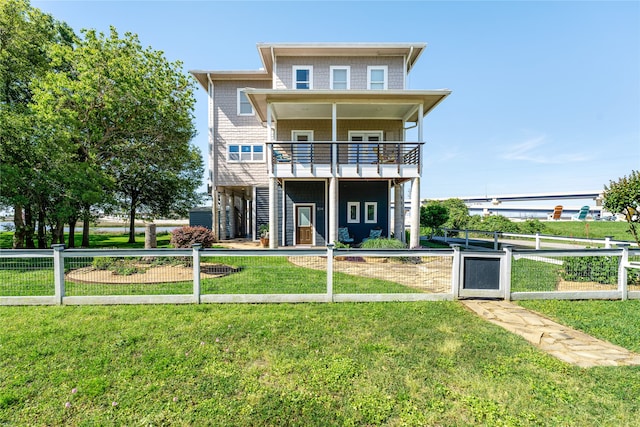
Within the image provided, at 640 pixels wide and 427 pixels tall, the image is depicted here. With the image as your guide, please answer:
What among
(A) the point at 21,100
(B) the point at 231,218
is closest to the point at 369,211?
(B) the point at 231,218

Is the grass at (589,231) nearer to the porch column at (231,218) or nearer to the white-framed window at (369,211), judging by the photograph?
the white-framed window at (369,211)

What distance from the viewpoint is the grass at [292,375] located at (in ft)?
7.89

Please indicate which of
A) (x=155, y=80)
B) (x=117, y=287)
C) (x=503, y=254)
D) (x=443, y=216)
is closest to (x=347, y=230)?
(x=443, y=216)

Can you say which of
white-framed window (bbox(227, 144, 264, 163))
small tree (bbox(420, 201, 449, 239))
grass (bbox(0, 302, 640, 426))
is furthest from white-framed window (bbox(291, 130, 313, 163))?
small tree (bbox(420, 201, 449, 239))

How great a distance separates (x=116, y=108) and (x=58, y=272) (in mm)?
10106

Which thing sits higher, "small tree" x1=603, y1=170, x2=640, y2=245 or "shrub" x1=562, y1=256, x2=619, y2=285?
"small tree" x1=603, y1=170, x2=640, y2=245

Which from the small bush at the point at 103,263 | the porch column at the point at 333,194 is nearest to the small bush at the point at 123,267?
the small bush at the point at 103,263

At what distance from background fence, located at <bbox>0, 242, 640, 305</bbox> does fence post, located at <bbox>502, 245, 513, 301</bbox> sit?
2 centimetres

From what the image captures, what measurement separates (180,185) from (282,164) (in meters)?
13.5

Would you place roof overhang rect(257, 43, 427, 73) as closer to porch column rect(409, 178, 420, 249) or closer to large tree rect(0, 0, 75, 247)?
porch column rect(409, 178, 420, 249)

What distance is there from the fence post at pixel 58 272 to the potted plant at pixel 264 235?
28.2 ft

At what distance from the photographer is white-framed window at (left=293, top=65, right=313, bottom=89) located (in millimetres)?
13594

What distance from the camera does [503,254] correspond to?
17.3 ft

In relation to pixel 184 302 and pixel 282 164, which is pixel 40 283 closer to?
pixel 184 302
